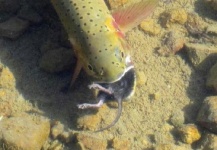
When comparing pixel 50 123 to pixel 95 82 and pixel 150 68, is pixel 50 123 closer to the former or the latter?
pixel 95 82

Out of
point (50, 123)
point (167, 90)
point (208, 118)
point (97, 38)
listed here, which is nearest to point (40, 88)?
point (50, 123)

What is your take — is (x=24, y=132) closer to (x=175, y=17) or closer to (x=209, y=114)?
(x=209, y=114)

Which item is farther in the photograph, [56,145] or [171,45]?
[171,45]

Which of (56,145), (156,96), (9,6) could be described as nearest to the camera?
(56,145)

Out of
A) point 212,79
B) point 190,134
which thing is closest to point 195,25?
point 212,79

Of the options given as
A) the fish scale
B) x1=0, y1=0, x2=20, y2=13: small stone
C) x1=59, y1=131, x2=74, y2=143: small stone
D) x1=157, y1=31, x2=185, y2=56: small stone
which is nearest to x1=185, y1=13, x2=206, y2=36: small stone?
x1=157, y1=31, x2=185, y2=56: small stone

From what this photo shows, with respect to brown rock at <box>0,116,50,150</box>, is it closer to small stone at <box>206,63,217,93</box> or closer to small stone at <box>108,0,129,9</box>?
small stone at <box>108,0,129,9</box>
